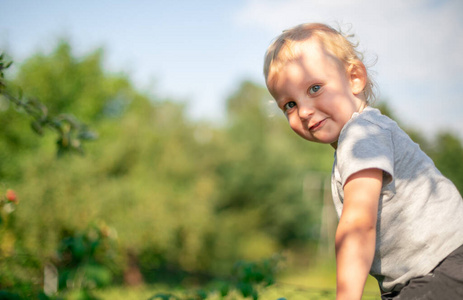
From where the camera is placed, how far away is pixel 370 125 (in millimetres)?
1170

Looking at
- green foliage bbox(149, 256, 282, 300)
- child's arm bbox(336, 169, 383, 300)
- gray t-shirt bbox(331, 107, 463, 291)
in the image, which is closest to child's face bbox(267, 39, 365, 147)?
gray t-shirt bbox(331, 107, 463, 291)

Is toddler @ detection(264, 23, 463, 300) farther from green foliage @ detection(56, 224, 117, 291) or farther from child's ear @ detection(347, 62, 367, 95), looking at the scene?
green foliage @ detection(56, 224, 117, 291)

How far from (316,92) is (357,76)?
0.19 metres

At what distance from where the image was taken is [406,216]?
3.87ft

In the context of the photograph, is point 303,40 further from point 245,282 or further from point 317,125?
point 245,282

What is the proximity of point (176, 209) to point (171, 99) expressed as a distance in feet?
17.4

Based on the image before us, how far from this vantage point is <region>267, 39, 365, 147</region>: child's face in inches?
51.3

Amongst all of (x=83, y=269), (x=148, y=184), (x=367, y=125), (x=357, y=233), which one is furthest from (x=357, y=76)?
(x=148, y=184)

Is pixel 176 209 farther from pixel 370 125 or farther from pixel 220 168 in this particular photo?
pixel 370 125

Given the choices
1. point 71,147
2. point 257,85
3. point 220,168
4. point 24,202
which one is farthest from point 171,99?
point 257,85

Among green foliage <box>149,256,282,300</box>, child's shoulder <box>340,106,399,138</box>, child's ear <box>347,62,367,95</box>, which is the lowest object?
green foliage <box>149,256,282,300</box>

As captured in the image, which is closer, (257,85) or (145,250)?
(145,250)

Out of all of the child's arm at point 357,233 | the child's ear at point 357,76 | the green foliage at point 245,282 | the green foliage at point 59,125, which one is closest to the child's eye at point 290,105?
the child's ear at point 357,76

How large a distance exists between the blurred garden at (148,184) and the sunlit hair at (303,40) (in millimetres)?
1332
